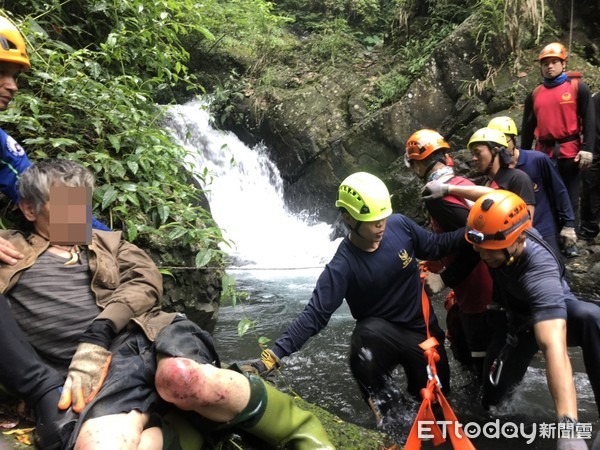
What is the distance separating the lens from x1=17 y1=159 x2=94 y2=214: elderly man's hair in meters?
2.42

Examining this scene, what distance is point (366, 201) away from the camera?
2992mm

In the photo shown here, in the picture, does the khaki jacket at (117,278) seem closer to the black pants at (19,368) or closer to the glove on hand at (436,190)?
the black pants at (19,368)

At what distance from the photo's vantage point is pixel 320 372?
4746mm

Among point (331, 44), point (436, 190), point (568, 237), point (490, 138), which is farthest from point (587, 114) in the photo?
point (331, 44)

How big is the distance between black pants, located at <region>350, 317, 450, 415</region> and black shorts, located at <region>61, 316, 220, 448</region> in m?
1.31

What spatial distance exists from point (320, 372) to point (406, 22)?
10.6m

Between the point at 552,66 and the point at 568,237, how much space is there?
6.91 feet

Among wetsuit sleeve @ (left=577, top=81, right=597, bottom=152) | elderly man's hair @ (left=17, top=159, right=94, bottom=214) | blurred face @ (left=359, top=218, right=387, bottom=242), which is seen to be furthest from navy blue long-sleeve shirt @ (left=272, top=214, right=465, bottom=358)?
wetsuit sleeve @ (left=577, top=81, right=597, bottom=152)

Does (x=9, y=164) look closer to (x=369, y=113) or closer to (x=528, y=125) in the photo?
(x=528, y=125)

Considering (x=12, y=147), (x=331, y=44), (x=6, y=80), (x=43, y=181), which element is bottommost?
(x=43, y=181)

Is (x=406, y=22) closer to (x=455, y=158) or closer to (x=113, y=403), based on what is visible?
(x=455, y=158)

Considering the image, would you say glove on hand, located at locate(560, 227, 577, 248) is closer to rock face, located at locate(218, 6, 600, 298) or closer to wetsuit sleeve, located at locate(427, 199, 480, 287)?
wetsuit sleeve, located at locate(427, 199, 480, 287)

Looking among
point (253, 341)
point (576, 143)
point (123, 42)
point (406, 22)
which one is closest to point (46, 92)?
point (123, 42)

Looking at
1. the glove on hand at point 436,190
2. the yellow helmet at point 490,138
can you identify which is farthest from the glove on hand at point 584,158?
the glove on hand at point 436,190
